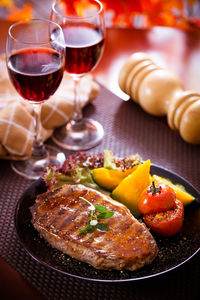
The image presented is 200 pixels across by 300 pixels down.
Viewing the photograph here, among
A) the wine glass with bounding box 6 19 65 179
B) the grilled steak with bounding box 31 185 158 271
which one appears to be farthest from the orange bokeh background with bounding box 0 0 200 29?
the grilled steak with bounding box 31 185 158 271

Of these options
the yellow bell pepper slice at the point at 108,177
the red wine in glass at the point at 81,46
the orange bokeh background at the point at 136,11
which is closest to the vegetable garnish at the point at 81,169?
the yellow bell pepper slice at the point at 108,177

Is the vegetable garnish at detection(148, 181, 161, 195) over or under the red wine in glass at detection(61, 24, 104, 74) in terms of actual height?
under

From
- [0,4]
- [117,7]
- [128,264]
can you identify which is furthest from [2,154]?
[0,4]

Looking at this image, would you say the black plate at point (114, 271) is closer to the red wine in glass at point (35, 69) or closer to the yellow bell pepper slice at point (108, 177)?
the yellow bell pepper slice at point (108, 177)

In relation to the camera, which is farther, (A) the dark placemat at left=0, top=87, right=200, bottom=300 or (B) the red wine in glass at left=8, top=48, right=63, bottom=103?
(B) the red wine in glass at left=8, top=48, right=63, bottom=103

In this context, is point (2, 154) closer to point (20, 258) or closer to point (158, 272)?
point (20, 258)

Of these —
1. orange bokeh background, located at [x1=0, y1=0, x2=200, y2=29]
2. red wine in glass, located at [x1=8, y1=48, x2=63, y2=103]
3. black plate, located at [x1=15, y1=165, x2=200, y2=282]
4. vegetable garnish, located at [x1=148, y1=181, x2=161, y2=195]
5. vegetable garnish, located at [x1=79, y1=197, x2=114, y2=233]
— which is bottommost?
orange bokeh background, located at [x1=0, y1=0, x2=200, y2=29]

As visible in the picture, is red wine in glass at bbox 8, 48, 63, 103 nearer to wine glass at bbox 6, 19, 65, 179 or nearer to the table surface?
wine glass at bbox 6, 19, 65, 179
